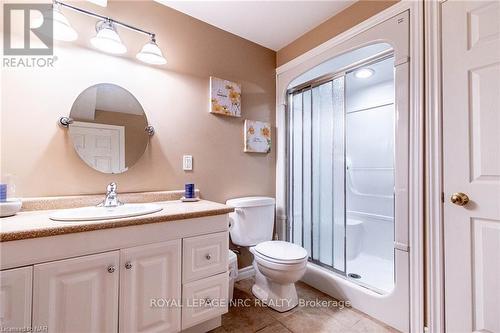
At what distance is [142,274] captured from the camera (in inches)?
44.6

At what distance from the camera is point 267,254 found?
166 cm

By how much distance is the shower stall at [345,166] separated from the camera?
2055 mm

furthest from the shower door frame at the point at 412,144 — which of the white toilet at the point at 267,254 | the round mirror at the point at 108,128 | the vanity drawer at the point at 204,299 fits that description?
the round mirror at the point at 108,128

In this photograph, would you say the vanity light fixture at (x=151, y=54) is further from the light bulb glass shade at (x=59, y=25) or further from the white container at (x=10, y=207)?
the white container at (x=10, y=207)

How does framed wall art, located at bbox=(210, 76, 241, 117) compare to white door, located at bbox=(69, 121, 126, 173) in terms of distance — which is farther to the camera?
framed wall art, located at bbox=(210, 76, 241, 117)

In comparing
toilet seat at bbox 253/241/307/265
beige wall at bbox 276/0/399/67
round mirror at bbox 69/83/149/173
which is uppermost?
beige wall at bbox 276/0/399/67

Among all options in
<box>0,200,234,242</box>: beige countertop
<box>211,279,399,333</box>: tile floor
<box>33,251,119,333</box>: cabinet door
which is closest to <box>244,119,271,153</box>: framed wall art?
<box>0,200,234,242</box>: beige countertop

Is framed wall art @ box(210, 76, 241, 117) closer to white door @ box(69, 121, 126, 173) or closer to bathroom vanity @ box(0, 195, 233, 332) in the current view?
white door @ box(69, 121, 126, 173)

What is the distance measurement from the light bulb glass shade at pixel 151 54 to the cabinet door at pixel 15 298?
52.8 inches

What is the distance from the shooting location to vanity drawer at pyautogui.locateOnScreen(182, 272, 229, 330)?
126cm

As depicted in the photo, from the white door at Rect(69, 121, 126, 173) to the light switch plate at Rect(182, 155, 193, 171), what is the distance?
43 cm

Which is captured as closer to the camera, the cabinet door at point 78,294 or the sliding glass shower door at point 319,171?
the cabinet door at point 78,294

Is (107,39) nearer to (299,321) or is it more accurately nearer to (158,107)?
(158,107)

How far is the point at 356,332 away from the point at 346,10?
2.31 meters
